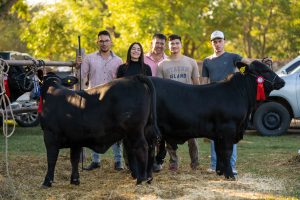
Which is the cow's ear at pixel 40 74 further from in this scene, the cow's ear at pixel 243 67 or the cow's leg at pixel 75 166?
the cow's ear at pixel 243 67

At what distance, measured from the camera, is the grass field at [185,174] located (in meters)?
7.01

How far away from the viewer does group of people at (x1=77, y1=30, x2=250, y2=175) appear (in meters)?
8.78

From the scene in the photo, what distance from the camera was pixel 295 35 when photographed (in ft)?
89.9

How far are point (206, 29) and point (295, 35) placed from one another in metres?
Result: 3.95

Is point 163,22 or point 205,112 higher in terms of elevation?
point 163,22

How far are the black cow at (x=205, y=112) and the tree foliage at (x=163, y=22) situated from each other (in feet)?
53.9

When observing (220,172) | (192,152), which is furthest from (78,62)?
(220,172)

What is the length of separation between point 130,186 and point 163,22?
1814 cm

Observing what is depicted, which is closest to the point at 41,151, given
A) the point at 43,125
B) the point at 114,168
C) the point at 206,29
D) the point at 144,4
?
the point at 114,168

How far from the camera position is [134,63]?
345 inches

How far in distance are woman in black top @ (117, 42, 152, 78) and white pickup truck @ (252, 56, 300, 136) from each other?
6.68 m

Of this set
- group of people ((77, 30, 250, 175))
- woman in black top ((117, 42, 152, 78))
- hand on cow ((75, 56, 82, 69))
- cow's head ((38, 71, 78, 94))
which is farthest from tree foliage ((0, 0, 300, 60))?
cow's head ((38, 71, 78, 94))

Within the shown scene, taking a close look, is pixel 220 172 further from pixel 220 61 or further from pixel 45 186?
pixel 45 186

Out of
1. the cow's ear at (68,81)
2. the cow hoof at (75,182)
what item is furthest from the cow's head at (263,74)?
the cow hoof at (75,182)
